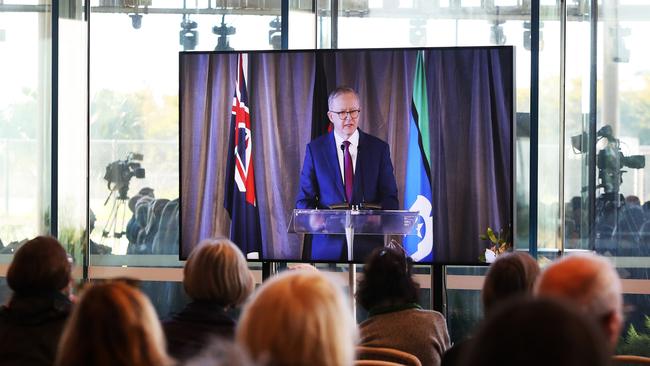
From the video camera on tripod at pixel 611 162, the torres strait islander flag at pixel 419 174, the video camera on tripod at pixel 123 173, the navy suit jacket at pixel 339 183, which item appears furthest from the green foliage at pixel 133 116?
the video camera on tripod at pixel 611 162

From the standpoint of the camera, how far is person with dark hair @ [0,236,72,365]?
323 centimetres

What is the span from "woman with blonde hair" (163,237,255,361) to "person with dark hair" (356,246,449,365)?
2.32 ft

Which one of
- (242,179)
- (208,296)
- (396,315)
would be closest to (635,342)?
(242,179)

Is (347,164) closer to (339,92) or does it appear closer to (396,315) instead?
(339,92)

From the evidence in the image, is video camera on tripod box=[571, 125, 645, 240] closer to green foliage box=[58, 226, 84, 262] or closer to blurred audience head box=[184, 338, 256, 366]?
green foliage box=[58, 226, 84, 262]

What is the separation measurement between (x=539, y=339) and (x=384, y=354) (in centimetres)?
278

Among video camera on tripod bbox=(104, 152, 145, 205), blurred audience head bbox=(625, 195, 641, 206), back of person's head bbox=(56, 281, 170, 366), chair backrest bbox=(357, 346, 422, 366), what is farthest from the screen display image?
Result: back of person's head bbox=(56, 281, 170, 366)

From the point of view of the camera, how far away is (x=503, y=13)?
702cm

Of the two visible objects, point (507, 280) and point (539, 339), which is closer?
point (539, 339)

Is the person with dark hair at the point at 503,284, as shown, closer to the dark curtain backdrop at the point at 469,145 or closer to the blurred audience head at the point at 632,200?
the dark curtain backdrop at the point at 469,145

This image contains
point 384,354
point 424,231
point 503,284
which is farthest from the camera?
point 424,231

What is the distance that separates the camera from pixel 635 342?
22.4 ft

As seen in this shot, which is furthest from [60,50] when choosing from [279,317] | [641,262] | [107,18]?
[279,317]

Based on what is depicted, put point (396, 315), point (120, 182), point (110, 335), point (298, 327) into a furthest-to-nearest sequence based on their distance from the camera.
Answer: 1. point (120, 182)
2. point (396, 315)
3. point (110, 335)
4. point (298, 327)
